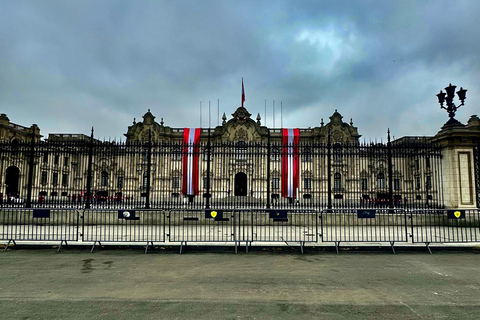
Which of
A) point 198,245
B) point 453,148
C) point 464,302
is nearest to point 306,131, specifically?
point 453,148

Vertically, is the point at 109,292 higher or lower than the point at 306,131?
lower

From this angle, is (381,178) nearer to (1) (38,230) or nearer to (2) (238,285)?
(2) (238,285)

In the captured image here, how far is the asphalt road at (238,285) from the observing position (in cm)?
433

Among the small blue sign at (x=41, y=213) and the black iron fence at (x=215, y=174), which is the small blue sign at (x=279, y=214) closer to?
the black iron fence at (x=215, y=174)

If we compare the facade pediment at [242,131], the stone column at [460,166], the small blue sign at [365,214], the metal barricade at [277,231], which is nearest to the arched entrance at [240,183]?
the facade pediment at [242,131]

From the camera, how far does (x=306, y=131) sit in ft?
147

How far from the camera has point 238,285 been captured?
5508 mm

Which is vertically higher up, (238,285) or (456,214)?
(456,214)

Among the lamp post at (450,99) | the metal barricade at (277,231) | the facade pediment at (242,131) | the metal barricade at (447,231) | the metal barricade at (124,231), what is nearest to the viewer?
the metal barricade at (277,231)

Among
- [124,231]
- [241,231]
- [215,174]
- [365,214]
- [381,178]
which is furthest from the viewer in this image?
[215,174]

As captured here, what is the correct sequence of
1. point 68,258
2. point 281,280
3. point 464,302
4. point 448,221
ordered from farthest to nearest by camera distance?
point 448,221, point 68,258, point 281,280, point 464,302

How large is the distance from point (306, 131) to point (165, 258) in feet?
130

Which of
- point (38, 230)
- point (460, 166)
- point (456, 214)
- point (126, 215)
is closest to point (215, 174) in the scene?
point (38, 230)

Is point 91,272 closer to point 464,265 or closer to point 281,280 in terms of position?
point 281,280
